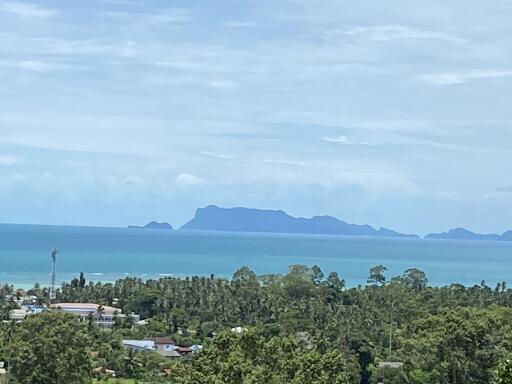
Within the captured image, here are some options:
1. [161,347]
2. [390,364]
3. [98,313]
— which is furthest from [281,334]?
[98,313]

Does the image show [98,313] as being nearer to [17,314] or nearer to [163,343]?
Answer: [17,314]

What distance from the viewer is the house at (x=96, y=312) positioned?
48.3 m

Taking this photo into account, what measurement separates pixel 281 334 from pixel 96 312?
1578 cm

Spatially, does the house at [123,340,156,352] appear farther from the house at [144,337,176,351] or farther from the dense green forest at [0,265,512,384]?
the dense green forest at [0,265,512,384]

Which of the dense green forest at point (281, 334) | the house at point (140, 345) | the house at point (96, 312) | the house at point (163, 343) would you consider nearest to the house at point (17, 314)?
the dense green forest at point (281, 334)

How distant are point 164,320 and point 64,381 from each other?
26.2 metres

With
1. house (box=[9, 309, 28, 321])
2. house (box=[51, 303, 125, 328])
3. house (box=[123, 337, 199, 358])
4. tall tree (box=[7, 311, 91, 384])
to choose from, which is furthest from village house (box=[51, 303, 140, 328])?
tall tree (box=[7, 311, 91, 384])

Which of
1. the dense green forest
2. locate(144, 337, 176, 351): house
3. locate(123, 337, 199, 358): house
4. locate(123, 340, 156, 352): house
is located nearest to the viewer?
the dense green forest

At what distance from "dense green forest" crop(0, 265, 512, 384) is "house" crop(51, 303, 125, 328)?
1521mm

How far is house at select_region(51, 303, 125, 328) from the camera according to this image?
48.3m

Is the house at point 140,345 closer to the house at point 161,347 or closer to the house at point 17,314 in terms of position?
the house at point 161,347

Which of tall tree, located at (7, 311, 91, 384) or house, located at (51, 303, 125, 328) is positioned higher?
tall tree, located at (7, 311, 91, 384)

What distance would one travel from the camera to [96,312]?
163ft

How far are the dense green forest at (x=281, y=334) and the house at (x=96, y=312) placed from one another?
4.99 feet
